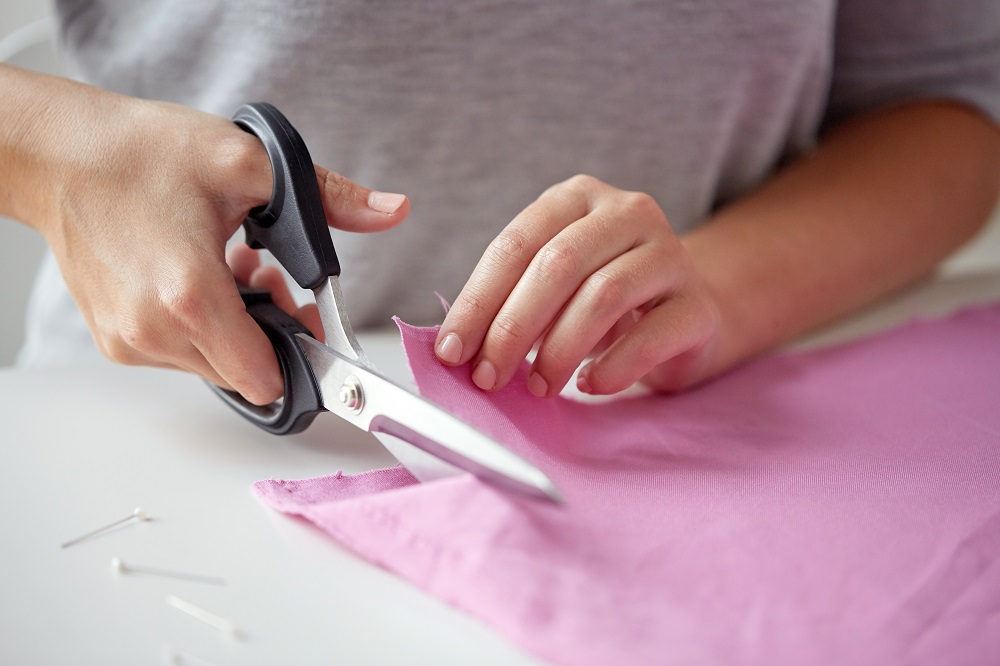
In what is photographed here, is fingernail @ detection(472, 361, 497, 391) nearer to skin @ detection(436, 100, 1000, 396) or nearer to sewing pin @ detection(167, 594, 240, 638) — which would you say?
skin @ detection(436, 100, 1000, 396)

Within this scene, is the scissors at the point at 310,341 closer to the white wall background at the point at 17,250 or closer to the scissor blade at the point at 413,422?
the scissor blade at the point at 413,422

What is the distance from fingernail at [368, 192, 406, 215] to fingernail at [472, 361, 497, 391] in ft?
0.37

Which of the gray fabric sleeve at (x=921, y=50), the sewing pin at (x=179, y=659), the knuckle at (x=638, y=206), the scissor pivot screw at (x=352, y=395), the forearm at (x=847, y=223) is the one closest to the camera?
the sewing pin at (x=179, y=659)

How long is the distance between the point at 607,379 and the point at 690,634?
23 centimetres

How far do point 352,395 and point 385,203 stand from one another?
0.13 m

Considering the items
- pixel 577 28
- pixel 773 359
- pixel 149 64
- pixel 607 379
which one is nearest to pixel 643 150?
pixel 577 28

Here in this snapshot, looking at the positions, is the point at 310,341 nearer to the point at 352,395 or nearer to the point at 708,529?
the point at 352,395

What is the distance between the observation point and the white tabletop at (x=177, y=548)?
1.36 feet

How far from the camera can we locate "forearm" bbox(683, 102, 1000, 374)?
2.56ft

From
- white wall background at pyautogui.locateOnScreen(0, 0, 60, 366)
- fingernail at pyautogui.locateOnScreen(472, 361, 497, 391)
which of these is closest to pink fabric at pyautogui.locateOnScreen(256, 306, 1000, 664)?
fingernail at pyautogui.locateOnScreen(472, 361, 497, 391)

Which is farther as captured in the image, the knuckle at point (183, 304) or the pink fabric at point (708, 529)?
the knuckle at point (183, 304)

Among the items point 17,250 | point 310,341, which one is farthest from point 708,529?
point 17,250

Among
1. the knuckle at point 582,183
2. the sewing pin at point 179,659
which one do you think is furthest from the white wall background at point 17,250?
the sewing pin at point 179,659

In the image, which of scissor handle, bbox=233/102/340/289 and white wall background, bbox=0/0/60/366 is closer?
scissor handle, bbox=233/102/340/289
